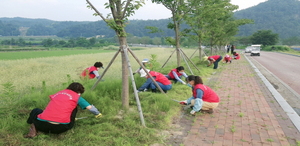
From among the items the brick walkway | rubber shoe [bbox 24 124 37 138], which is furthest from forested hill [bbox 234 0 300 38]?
rubber shoe [bbox 24 124 37 138]

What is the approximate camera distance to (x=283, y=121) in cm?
416

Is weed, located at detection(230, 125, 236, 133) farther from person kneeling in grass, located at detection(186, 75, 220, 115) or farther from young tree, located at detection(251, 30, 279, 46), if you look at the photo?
young tree, located at detection(251, 30, 279, 46)

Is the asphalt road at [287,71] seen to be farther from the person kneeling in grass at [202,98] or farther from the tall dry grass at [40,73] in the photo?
the tall dry grass at [40,73]

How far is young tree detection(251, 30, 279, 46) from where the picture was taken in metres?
53.8

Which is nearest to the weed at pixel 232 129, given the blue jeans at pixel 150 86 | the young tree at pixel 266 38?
the blue jeans at pixel 150 86

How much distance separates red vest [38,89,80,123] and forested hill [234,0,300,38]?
9557 centimetres

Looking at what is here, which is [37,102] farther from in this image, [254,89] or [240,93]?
[254,89]

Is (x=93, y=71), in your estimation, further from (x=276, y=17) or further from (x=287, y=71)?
(x=276, y=17)

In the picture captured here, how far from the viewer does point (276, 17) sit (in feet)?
339

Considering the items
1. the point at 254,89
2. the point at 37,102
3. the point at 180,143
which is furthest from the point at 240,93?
the point at 37,102

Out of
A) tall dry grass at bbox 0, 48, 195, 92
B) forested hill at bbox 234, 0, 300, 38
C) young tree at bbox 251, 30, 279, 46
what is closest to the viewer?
tall dry grass at bbox 0, 48, 195, 92

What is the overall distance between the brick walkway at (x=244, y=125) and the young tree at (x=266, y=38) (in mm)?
56645

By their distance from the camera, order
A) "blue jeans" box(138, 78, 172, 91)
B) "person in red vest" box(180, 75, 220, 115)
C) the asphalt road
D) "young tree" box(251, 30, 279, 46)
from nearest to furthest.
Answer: "person in red vest" box(180, 75, 220, 115)
"blue jeans" box(138, 78, 172, 91)
the asphalt road
"young tree" box(251, 30, 279, 46)

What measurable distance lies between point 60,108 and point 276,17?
403 ft
